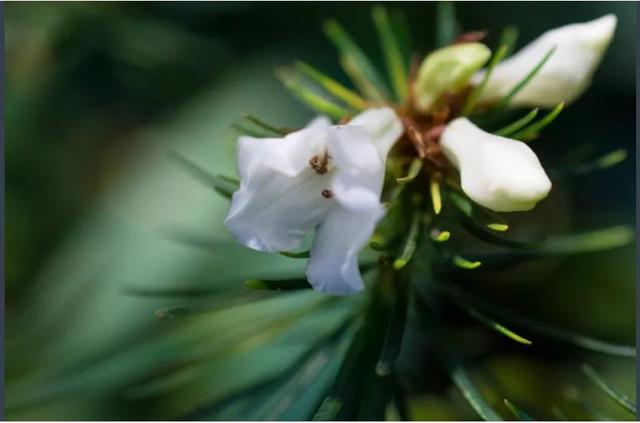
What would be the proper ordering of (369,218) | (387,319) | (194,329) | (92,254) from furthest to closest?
(92,254) → (194,329) → (387,319) → (369,218)

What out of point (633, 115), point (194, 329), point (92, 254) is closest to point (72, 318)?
point (92, 254)

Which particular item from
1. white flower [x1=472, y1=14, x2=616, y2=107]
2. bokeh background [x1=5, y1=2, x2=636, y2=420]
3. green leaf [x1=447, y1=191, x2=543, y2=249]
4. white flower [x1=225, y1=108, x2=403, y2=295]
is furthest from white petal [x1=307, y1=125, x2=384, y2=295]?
bokeh background [x1=5, y1=2, x2=636, y2=420]

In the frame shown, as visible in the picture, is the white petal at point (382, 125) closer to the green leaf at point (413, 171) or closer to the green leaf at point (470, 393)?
the green leaf at point (413, 171)

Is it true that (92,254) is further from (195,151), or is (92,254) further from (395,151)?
(395,151)

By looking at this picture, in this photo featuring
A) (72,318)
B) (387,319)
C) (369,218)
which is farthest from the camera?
(72,318)

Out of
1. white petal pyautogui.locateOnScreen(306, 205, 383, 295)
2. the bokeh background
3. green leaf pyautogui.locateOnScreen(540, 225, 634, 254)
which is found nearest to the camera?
white petal pyautogui.locateOnScreen(306, 205, 383, 295)

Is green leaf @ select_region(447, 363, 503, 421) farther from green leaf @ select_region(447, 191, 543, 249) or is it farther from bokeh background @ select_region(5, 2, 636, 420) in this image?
bokeh background @ select_region(5, 2, 636, 420)
